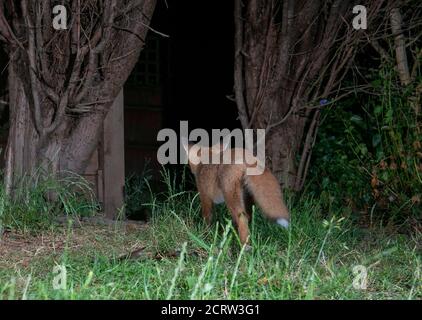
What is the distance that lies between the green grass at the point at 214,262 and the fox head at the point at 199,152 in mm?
370

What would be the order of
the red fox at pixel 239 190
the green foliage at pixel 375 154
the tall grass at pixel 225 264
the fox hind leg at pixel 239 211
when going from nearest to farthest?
1. the tall grass at pixel 225 264
2. the red fox at pixel 239 190
3. the fox hind leg at pixel 239 211
4. the green foliage at pixel 375 154

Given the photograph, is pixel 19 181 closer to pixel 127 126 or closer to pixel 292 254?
pixel 292 254

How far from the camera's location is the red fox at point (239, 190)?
4848 mm

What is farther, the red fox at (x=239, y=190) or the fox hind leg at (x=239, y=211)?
the fox hind leg at (x=239, y=211)

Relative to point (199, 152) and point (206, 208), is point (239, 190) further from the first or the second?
point (199, 152)

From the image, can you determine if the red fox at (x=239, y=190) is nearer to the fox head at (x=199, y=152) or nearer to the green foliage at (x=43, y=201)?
the fox head at (x=199, y=152)

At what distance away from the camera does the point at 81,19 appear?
6281mm

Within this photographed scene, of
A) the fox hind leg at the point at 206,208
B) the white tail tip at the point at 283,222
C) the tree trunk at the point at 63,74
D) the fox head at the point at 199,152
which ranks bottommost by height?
the fox hind leg at the point at 206,208

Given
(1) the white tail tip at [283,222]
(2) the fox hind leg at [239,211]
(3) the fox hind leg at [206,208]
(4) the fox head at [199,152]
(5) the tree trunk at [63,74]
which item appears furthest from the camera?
(5) the tree trunk at [63,74]

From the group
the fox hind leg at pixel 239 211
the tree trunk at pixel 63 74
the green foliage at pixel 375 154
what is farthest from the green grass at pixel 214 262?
the tree trunk at pixel 63 74

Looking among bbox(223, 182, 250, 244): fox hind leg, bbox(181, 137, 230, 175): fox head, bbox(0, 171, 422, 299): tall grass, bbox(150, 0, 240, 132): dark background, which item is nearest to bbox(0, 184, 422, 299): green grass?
bbox(0, 171, 422, 299): tall grass

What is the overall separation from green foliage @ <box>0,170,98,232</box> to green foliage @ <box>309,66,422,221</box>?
2.14 metres

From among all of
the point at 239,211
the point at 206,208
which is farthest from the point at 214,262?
the point at 206,208

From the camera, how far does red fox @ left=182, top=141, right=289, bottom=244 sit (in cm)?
485
